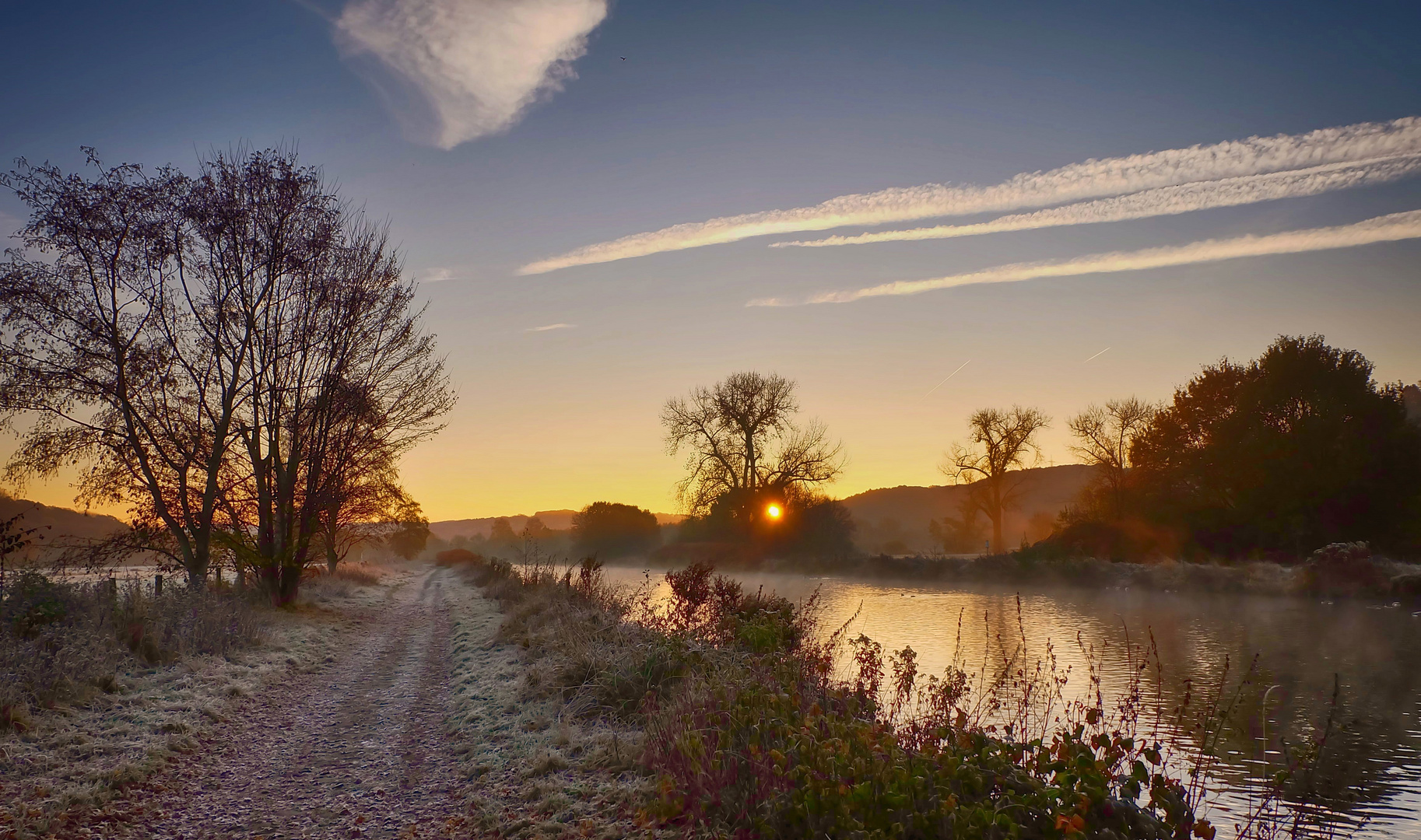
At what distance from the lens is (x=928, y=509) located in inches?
3996

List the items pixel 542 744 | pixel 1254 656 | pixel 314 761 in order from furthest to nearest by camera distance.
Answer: pixel 1254 656
pixel 314 761
pixel 542 744

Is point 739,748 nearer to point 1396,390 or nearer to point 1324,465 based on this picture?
point 1324,465

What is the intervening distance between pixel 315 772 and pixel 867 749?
522 centimetres

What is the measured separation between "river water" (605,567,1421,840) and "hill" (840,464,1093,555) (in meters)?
25.5

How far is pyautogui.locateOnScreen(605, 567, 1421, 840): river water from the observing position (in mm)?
6562

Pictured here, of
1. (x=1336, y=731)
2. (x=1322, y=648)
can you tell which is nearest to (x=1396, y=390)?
(x=1322, y=648)

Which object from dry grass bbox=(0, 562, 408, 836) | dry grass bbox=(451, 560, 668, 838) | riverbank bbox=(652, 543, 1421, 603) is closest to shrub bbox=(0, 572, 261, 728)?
dry grass bbox=(0, 562, 408, 836)

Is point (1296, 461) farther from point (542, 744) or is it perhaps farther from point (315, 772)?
point (315, 772)

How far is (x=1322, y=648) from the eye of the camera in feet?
43.4

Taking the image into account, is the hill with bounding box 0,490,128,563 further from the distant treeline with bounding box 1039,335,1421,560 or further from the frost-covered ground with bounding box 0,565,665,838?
the distant treeline with bounding box 1039,335,1421,560

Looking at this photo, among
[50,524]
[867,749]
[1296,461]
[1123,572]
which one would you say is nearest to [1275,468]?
[1296,461]

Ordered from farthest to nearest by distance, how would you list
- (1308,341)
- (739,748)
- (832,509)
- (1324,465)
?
(832,509) → (1308,341) → (1324,465) → (739,748)

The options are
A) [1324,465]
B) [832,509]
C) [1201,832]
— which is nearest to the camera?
[1201,832]

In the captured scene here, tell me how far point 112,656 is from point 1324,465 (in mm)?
36428
